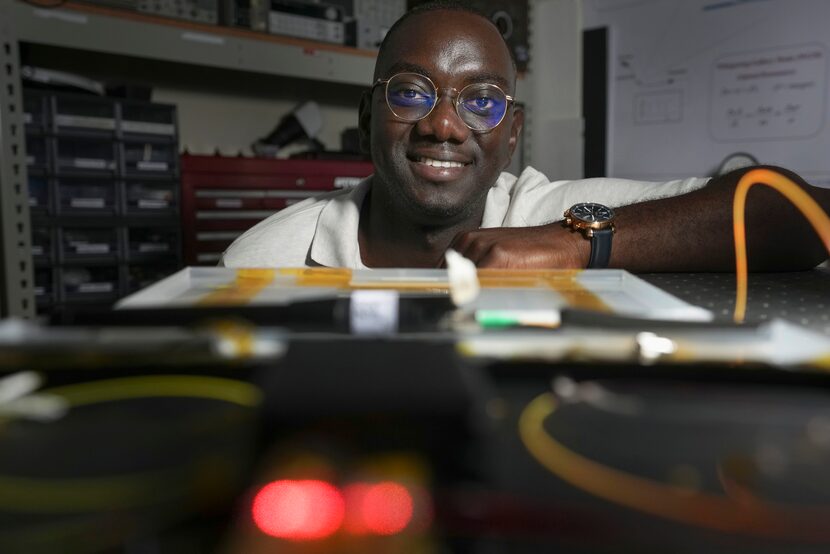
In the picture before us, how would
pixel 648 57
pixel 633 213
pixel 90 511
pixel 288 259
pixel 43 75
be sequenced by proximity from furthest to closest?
pixel 648 57 < pixel 43 75 < pixel 288 259 < pixel 633 213 < pixel 90 511

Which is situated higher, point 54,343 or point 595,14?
point 595,14

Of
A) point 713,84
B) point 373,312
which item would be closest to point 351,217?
point 373,312

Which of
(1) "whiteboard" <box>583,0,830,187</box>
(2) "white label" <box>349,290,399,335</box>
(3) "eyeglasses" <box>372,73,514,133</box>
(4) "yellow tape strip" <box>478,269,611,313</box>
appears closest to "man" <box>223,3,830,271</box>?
(3) "eyeglasses" <box>372,73,514,133</box>

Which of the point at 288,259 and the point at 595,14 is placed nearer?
the point at 288,259

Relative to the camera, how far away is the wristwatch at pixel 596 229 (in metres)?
0.68

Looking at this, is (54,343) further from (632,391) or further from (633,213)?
(633,213)

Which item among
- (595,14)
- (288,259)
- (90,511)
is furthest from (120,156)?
(595,14)

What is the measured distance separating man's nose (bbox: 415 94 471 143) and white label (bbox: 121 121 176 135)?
0.57 m

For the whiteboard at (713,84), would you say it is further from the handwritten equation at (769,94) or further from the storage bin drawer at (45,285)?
the storage bin drawer at (45,285)

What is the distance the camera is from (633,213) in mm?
757

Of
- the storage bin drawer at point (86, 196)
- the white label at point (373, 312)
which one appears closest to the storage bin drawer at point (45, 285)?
the storage bin drawer at point (86, 196)

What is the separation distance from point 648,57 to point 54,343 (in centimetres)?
185

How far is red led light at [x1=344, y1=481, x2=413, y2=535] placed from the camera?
146 millimetres

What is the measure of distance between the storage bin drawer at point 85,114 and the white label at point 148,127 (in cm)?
2
